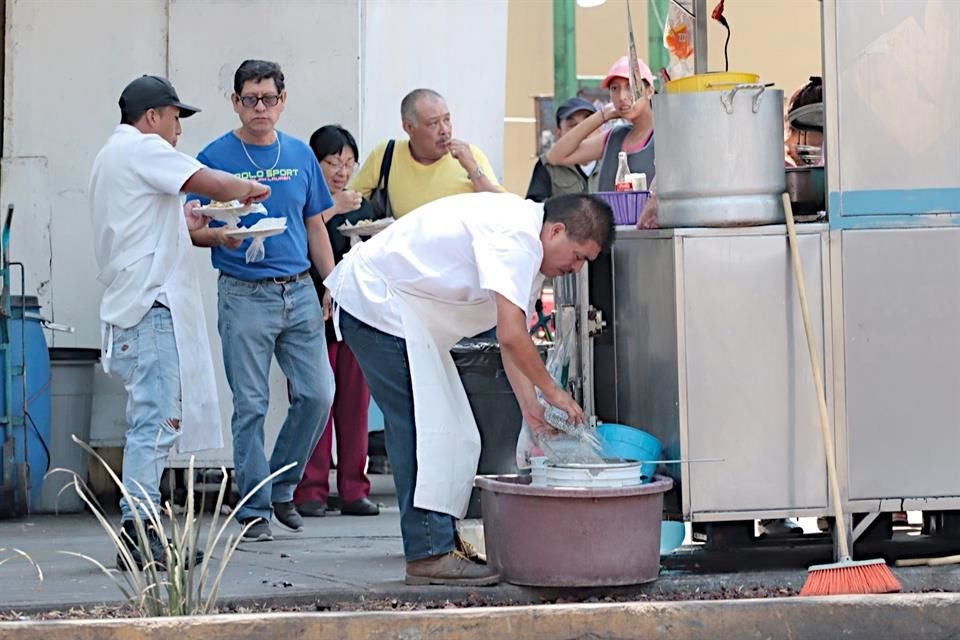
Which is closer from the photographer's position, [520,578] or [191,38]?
[520,578]

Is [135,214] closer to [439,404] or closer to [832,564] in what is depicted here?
[439,404]

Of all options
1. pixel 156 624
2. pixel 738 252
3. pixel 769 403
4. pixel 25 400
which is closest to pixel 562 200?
pixel 738 252

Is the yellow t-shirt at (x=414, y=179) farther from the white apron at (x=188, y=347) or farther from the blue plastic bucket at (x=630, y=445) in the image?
the blue plastic bucket at (x=630, y=445)

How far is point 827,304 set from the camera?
18.7ft

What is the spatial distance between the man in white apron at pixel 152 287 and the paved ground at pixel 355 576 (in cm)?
39

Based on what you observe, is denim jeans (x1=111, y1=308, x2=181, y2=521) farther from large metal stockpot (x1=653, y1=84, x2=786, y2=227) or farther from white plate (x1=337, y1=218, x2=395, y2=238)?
large metal stockpot (x1=653, y1=84, x2=786, y2=227)

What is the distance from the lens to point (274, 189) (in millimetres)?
7156

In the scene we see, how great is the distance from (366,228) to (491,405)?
1.19m

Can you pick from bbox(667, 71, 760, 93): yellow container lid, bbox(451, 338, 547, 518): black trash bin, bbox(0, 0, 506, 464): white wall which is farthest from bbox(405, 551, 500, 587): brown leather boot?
bbox(0, 0, 506, 464): white wall

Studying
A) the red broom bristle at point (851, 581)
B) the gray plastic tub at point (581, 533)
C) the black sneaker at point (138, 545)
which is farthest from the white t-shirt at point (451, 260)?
the red broom bristle at point (851, 581)

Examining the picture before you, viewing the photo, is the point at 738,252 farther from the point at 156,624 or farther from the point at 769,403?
the point at 156,624

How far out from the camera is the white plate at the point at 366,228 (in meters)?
7.79

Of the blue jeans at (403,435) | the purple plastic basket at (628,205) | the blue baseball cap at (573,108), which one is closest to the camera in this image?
the blue jeans at (403,435)

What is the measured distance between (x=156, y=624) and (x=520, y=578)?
1254 mm
